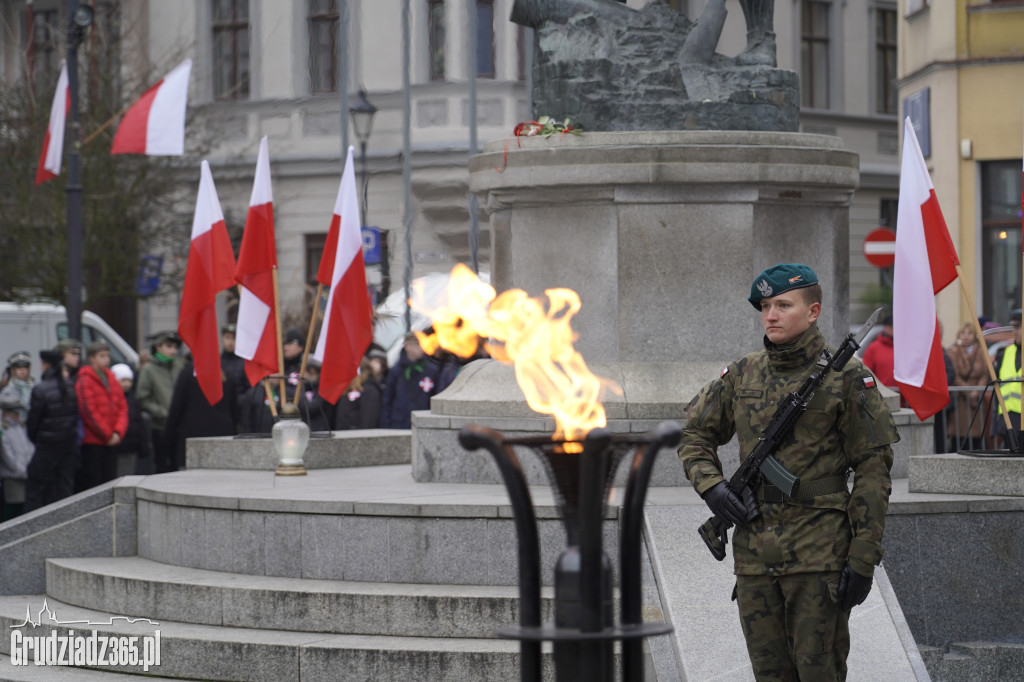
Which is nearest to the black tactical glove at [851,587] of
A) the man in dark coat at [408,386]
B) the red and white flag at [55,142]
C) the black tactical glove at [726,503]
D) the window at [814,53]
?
the black tactical glove at [726,503]

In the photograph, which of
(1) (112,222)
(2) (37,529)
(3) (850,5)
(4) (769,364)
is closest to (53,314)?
(1) (112,222)

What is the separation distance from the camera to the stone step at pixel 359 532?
8.49 metres

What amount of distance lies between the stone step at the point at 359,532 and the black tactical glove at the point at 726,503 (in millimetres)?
2500

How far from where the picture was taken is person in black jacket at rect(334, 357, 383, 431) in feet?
49.4

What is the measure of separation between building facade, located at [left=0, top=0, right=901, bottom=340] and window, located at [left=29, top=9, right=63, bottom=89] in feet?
1.03

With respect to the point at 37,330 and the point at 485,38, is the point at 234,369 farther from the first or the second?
the point at 485,38

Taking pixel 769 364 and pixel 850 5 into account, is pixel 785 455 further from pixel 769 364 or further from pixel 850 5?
pixel 850 5

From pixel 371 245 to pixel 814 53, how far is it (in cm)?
1293

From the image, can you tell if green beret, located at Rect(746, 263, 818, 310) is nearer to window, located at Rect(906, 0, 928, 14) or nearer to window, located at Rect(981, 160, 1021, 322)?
window, located at Rect(981, 160, 1021, 322)

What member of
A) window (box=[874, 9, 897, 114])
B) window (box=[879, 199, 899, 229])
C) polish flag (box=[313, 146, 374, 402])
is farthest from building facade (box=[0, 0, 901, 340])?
polish flag (box=[313, 146, 374, 402])

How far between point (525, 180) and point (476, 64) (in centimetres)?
1882

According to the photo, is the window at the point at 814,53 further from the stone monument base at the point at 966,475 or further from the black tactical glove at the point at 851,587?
the black tactical glove at the point at 851,587

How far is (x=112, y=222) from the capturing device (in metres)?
24.3

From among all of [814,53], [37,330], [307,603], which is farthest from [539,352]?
[814,53]
